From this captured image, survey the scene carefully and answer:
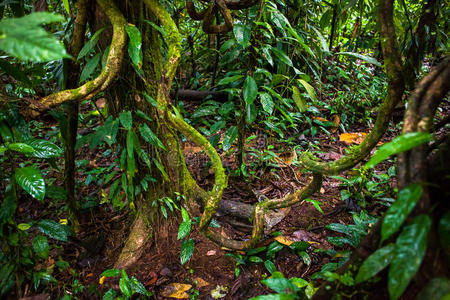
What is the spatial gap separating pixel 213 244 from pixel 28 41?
1.61 metres

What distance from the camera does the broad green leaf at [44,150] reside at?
1327 mm

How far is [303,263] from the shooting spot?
166 centimetres

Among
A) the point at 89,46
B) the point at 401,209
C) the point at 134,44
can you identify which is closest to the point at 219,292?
the point at 401,209

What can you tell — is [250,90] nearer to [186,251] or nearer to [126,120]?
[126,120]

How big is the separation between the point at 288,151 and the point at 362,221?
3.62 ft

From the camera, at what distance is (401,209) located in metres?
0.68

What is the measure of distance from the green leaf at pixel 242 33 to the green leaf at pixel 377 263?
1.38 metres

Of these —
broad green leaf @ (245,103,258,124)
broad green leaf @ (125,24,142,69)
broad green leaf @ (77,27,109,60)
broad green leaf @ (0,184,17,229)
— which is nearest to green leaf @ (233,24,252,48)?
broad green leaf @ (245,103,258,124)

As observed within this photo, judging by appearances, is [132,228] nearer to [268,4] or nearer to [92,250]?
[92,250]

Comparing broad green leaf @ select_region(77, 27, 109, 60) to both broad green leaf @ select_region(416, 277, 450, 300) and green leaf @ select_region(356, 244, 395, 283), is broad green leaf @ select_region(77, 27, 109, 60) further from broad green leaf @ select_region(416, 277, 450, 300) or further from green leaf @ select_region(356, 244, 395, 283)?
broad green leaf @ select_region(416, 277, 450, 300)

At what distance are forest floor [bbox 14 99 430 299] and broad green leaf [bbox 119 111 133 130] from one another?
80 cm

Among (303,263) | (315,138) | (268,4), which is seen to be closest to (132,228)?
(303,263)

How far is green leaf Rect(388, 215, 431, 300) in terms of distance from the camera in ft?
2.11

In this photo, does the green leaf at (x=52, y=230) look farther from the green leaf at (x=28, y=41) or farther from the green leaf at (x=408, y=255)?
the green leaf at (x=408, y=255)
